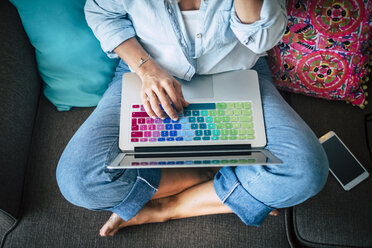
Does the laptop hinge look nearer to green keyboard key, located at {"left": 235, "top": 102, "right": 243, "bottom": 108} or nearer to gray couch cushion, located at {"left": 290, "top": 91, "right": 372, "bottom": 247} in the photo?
green keyboard key, located at {"left": 235, "top": 102, "right": 243, "bottom": 108}

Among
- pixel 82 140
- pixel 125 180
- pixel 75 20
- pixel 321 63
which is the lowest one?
pixel 125 180

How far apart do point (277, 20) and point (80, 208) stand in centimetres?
93

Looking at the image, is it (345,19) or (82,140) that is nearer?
(82,140)

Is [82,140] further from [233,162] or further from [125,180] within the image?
[233,162]

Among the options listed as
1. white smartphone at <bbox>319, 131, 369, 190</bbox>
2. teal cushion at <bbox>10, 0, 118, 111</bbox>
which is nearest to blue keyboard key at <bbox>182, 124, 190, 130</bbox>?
teal cushion at <bbox>10, 0, 118, 111</bbox>

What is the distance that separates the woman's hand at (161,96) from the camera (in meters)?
0.78

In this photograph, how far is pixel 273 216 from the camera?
0.98 meters

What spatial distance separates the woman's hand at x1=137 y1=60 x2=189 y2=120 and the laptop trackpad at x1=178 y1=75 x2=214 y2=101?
8 centimetres

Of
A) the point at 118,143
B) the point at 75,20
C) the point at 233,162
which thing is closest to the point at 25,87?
the point at 75,20

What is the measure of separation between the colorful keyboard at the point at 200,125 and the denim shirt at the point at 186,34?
0.52 ft

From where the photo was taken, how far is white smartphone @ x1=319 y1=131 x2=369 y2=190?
99 cm

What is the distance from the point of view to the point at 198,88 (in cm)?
91

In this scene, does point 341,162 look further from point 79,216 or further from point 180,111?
point 79,216

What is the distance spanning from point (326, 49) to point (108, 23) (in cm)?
81
